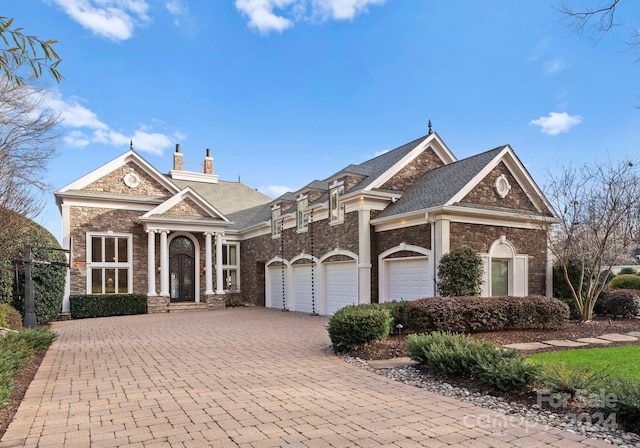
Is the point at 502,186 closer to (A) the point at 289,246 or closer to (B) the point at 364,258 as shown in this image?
(B) the point at 364,258

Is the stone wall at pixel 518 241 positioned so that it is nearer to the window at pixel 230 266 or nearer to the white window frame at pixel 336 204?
the white window frame at pixel 336 204

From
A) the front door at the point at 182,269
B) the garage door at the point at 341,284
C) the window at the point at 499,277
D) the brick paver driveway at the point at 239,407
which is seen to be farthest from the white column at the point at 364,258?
the front door at the point at 182,269

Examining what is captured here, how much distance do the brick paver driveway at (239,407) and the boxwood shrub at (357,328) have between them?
437 mm

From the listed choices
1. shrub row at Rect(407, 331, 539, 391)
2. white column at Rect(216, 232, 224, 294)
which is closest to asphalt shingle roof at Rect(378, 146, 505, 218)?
shrub row at Rect(407, 331, 539, 391)

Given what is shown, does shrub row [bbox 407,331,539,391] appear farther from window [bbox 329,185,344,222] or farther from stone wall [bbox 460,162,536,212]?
window [bbox 329,185,344,222]

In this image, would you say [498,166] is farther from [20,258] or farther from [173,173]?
[173,173]

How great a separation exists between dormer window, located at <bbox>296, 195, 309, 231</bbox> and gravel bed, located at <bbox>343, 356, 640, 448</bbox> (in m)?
12.5

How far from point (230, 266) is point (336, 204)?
10610 millimetres

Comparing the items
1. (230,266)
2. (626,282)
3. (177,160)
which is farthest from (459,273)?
(177,160)

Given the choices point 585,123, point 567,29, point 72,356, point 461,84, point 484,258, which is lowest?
point 72,356

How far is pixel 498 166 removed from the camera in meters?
14.6

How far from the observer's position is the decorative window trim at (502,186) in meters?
14.4

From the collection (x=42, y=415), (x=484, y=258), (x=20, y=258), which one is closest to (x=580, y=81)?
(x=484, y=258)

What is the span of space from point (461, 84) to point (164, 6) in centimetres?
962
